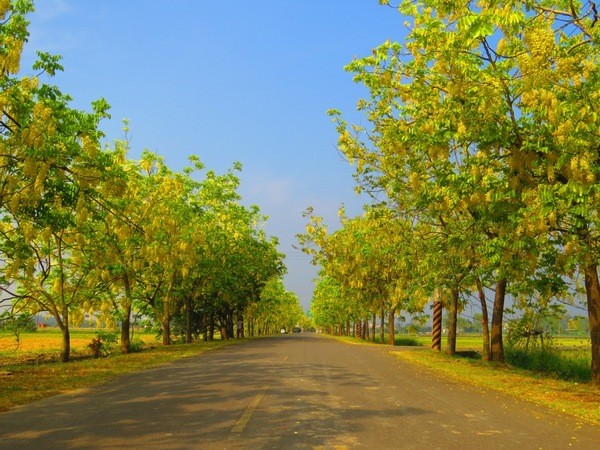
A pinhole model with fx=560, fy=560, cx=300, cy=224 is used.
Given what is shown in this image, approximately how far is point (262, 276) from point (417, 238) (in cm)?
2714

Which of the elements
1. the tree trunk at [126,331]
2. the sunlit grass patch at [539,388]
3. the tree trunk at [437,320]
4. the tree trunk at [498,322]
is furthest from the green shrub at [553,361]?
the tree trunk at [126,331]

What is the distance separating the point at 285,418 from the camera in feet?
28.7

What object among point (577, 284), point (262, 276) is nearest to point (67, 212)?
point (577, 284)

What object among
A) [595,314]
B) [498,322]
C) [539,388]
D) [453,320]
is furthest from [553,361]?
[539,388]

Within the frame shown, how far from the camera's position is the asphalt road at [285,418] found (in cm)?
732

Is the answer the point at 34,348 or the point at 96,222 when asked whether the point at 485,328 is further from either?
the point at 34,348

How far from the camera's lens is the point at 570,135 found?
10578 mm

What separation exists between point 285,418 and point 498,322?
52.9 ft

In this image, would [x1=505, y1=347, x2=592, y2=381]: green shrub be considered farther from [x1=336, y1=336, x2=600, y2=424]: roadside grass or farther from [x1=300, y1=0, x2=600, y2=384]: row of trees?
[x1=300, y1=0, x2=600, y2=384]: row of trees

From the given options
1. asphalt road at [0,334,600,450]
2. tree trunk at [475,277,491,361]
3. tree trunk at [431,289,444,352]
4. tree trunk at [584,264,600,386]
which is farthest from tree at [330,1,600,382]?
tree trunk at [431,289,444,352]

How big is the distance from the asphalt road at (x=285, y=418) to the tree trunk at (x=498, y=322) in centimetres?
930

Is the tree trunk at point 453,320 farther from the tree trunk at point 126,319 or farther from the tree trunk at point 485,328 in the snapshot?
the tree trunk at point 126,319

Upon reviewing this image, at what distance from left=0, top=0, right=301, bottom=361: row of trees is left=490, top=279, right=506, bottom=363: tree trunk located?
531 inches

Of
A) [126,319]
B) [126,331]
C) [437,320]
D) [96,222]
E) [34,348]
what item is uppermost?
[96,222]
